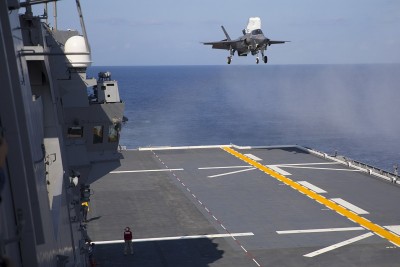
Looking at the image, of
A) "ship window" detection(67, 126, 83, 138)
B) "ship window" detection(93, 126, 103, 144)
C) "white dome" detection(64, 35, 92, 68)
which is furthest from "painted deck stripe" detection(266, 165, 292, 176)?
"white dome" detection(64, 35, 92, 68)

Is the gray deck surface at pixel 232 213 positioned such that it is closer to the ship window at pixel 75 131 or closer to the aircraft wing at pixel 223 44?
the ship window at pixel 75 131

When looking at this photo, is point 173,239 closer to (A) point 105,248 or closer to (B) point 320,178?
(A) point 105,248

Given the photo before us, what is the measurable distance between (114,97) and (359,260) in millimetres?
11707

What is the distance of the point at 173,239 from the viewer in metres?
28.4

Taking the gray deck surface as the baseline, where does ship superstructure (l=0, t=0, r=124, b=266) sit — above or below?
above

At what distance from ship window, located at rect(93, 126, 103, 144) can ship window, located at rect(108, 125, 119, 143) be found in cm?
36

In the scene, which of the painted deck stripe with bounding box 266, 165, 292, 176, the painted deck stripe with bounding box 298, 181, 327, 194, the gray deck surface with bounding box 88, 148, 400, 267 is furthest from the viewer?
the painted deck stripe with bounding box 266, 165, 292, 176

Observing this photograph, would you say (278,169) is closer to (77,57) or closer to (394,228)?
(394,228)

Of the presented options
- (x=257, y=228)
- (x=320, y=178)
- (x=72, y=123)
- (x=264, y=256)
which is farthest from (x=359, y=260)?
(x=320, y=178)

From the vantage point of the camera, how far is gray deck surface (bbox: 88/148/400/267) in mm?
25688

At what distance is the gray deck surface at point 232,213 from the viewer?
25.7 meters

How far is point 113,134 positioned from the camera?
902 inches

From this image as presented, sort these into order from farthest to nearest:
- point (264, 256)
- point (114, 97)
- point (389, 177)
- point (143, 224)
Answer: point (389, 177), point (143, 224), point (264, 256), point (114, 97)

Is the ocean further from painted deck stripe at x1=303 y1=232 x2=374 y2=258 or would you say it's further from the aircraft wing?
painted deck stripe at x1=303 y1=232 x2=374 y2=258
